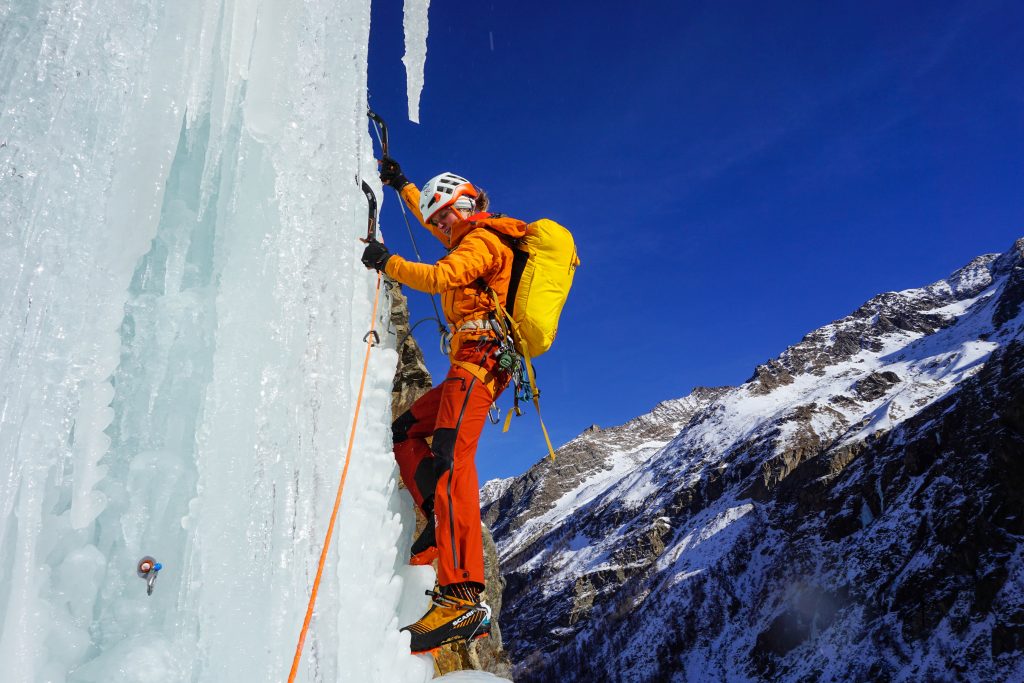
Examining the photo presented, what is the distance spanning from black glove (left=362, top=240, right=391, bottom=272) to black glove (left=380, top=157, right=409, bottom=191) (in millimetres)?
1396

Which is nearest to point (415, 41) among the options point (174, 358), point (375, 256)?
point (375, 256)

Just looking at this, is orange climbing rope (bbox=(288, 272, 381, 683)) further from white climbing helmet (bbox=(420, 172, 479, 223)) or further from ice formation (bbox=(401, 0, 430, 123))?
ice formation (bbox=(401, 0, 430, 123))

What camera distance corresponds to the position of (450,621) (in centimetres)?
365

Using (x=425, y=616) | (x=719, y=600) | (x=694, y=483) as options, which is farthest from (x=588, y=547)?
(x=425, y=616)

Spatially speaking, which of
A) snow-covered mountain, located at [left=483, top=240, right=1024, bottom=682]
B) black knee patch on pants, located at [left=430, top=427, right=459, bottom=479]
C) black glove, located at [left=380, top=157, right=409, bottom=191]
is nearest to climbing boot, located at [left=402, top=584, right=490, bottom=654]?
black knee patch on pants, located at [left=430, top=427, right=459, bottom=479]

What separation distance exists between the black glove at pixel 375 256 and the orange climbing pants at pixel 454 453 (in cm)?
81

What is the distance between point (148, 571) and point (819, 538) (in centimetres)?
→ 9543

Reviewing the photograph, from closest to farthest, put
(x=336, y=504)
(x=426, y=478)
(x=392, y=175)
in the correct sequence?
(x=336, y=504)
(x=426, y=478)
(x=392, y=175)

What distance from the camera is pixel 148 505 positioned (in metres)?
2.41

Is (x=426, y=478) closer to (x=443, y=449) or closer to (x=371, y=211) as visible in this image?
(x=443, y=449)

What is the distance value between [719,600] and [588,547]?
5118 centimetres

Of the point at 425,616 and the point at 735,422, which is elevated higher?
the point at 735,422

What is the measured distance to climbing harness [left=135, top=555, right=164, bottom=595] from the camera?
229 cm

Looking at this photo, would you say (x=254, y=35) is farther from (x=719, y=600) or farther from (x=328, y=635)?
(x=719, y=600)
